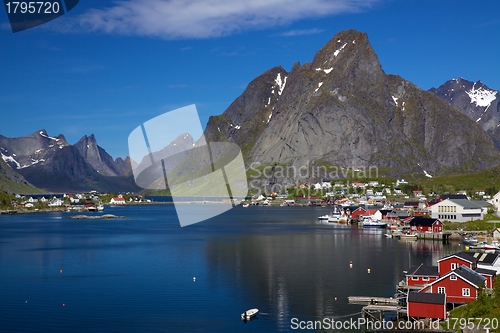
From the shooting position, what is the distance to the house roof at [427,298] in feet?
82.1

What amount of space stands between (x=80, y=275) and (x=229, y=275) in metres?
10.5

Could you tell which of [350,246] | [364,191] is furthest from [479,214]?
[364,191]

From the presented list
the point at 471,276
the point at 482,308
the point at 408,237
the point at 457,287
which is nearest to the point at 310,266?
the point at 471,276

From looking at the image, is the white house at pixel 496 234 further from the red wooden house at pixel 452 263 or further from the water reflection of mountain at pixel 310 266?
A: the red wooden house at pixel 452 263

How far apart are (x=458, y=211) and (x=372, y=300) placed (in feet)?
138

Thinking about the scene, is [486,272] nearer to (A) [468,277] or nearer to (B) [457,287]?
(A) [468,277]

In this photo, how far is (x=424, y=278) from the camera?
103ft

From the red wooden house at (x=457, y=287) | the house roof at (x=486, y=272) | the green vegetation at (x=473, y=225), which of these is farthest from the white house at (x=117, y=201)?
the red wooden house at (x=457, y=287)

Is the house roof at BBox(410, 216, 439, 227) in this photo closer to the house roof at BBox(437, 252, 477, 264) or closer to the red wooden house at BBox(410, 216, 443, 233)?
the red wooden house at BBox(410, 216, 443, 233)

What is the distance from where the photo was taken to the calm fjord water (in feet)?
92.1

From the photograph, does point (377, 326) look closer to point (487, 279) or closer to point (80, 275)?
point (487, 279)

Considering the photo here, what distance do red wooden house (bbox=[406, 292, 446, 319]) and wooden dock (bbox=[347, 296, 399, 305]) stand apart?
122 inches

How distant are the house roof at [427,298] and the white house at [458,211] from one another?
44.3 metres

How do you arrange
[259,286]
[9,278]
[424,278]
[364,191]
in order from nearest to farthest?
[424,278] < [259,286] < [9,278] < [364,191]
